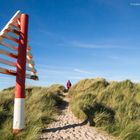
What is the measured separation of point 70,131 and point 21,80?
2578mm

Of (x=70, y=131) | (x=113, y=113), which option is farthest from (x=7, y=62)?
(x=113, y=113)

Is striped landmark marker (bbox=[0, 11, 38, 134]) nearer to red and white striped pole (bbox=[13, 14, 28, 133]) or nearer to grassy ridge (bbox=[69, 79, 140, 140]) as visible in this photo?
red and white striped pole (bbox=[13, 14, 28, 133])

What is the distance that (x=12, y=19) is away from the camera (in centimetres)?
897

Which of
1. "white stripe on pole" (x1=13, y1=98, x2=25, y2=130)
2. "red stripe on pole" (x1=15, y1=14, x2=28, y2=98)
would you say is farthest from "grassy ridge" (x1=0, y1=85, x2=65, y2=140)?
"red stripe on pole" (x1=15, y1=14, x2=28, y2=98)

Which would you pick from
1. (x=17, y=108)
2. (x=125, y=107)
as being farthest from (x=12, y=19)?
(x=125, y=107)

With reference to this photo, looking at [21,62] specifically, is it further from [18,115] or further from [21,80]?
[18,115]

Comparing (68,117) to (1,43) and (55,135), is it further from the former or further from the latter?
(1,43)

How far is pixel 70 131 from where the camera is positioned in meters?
10.0

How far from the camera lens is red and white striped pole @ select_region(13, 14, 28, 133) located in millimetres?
8852

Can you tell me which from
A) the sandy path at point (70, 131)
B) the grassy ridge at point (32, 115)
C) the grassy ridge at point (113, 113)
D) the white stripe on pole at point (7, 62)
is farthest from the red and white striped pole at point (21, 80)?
the grassy ridge at point (113, 113)

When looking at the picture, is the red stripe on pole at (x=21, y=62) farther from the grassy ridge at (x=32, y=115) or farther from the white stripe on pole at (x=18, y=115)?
the grassy ridge at (x=32, y=115)

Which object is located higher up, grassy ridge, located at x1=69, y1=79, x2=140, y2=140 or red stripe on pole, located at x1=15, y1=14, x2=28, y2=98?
red stripe on pole, located at x1=15, y1=14, x2=28, y2=98

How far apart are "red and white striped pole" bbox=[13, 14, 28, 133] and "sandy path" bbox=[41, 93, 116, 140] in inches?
36.1

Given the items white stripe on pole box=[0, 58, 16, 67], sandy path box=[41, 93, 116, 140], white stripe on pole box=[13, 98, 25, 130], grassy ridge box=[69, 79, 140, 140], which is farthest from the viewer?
grassy ridge box=[69, 79, 140, 140]
